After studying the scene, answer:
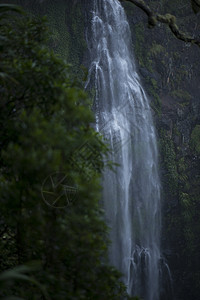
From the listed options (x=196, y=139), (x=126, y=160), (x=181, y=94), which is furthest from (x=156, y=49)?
(x=126, y=160)

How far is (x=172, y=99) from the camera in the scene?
50.7 ft

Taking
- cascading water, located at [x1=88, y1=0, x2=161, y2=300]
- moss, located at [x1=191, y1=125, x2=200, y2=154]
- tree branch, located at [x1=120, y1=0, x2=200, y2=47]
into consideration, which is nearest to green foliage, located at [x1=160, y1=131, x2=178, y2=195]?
cascading water, located at [x1=88, y1=0, x2=161, y2=300]

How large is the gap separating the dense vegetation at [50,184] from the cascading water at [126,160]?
30.2 feet

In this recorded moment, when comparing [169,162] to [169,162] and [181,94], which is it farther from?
[181,94]

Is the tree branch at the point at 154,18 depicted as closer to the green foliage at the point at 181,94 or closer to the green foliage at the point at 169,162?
the green foliage at the point at 169,162

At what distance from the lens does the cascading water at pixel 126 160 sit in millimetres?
11977

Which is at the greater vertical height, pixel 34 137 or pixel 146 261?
pixel 34 137

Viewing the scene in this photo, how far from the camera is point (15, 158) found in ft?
6.57

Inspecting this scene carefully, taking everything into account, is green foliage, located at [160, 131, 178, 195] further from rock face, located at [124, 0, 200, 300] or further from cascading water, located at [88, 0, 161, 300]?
cascading water, located at [88, 0, 161, 300]

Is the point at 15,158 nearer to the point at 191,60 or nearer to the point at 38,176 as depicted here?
the point at 38,176

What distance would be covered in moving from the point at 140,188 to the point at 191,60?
735cm

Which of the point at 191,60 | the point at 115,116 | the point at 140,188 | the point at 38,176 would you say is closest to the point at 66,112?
the point at 38,176

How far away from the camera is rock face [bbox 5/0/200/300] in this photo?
43.8 ft

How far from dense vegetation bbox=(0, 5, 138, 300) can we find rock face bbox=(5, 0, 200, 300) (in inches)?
407
